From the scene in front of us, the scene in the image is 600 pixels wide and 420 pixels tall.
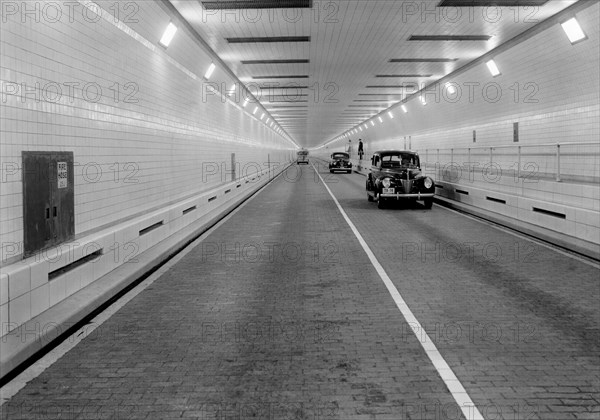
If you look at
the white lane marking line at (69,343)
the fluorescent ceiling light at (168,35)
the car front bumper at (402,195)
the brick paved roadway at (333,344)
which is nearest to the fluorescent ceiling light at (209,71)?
the fluorescent ceiling light at (168,35)

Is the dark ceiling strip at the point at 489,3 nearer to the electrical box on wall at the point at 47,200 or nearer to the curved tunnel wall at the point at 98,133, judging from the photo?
the curved tunnel wall at the point at 98,133

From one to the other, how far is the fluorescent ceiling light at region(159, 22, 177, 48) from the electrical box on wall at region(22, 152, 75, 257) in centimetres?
591

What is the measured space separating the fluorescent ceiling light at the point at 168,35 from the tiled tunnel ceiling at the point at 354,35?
0.67 meters

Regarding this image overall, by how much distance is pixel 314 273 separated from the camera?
874cm

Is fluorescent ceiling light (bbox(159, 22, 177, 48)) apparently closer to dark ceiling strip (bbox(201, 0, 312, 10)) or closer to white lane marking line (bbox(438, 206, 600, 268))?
dark ceiling strip (bbox(201, 0, 312, 10))

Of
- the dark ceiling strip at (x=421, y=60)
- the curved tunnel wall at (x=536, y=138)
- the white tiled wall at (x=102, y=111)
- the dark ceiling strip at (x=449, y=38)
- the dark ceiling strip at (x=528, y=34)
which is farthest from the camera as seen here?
the dark ceiling strip at (x=421, y=60)

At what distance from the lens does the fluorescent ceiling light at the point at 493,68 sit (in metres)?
19.8

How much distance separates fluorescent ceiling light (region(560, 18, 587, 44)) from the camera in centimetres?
1343

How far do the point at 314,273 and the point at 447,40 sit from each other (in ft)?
40.4

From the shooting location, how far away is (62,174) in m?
6.77

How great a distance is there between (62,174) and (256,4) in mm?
8312

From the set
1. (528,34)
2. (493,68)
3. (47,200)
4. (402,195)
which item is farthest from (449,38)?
(47,200)

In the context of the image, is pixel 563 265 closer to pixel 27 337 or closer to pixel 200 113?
pixel 27 337

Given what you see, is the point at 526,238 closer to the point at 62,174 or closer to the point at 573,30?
the point at 573,30
